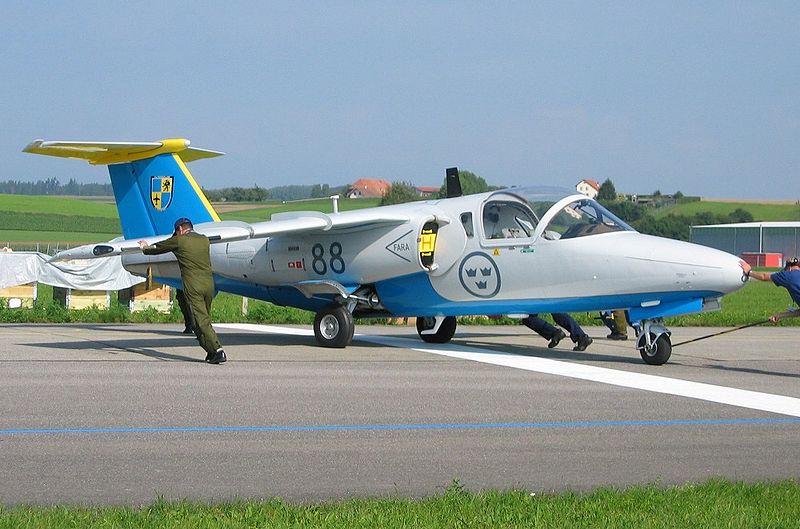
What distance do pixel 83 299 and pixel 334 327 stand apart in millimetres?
11469

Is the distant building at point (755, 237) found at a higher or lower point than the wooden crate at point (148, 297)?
higher

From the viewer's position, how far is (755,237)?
85.8 m

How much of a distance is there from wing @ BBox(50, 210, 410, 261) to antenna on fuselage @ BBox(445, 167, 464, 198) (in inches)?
62.3

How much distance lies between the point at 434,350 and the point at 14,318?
37.3 feet

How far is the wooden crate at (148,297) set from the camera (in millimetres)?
26453

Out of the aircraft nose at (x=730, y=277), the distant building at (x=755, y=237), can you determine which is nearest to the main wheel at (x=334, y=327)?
the aircraft nose at (x=730, y=277)

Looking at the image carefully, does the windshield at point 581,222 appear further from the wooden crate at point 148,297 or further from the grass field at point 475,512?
the wooden crate at point 148,297

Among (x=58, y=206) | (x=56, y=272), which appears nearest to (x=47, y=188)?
(x=58, y=206)

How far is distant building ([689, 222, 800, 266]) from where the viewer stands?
85250 mm

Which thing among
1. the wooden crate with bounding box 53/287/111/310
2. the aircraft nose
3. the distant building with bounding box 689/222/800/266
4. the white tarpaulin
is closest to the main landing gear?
the aircraft nose

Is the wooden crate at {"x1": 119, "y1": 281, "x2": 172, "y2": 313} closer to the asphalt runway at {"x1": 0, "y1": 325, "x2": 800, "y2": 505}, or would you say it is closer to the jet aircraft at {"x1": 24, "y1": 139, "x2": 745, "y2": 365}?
the jet aircraft at {"x1": 24, "y1": 139, "x2": 745, "y2": 365}

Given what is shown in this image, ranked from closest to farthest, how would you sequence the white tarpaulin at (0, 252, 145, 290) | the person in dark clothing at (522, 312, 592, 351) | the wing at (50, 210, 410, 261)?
the wing at (50, 210, 410, 261) < the person in dark clothing at (522, 312, 592, 351) < the white tarpaulin at (0, 252, 145, 290)

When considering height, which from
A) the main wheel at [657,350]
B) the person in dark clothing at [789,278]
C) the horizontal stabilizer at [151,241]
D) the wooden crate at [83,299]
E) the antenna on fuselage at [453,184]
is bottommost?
the main wheel at [657,350]

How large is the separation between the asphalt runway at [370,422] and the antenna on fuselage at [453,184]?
314 centimetres
